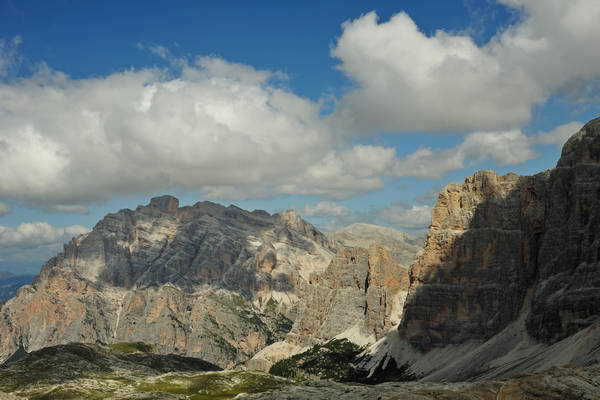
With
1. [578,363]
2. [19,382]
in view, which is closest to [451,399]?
[578,363]

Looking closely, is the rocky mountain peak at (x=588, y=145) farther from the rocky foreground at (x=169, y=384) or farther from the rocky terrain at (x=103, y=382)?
the rocky terrain at (x=103, y=382)

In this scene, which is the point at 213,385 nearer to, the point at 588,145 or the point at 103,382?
the point at 103,382

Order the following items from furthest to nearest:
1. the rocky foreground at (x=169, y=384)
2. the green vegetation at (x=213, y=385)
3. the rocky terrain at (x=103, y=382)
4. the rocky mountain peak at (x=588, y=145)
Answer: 1. the rocky mountain peak at (x=588, y=145)
2. the green vegetation at (x=213, y=385)
3. the rocky terrain at (x=103, y=382)
4. the rocky foreground at (x=169, y=384)

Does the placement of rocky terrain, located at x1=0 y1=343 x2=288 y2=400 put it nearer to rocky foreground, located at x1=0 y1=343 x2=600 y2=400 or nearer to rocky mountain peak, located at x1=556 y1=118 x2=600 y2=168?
rocky foreground, located at x1=0 y1=343 x2=600 y2=400

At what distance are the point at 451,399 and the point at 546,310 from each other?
157441 millimetres

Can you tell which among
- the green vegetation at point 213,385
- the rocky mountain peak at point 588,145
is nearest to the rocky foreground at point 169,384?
the green vegetation at point 213,385

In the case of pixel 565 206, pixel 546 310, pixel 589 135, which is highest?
pixel 589 135

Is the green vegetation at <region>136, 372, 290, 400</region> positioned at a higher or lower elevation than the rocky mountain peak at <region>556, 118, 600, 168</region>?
lower

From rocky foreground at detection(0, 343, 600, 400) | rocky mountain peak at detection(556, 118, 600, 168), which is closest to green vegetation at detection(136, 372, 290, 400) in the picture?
rocky foreground at detection(0, 343, 600, 400)

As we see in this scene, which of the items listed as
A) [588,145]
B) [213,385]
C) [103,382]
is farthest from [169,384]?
[588,145]

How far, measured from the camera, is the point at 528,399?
2050 inches

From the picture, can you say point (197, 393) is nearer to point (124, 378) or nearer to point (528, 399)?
point (124, 378)

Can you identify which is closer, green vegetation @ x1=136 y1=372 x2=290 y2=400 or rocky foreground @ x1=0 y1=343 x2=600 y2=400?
rocky foreground @ x1=0 y1=343 x2=600 y2=400

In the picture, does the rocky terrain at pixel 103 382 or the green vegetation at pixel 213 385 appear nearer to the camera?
the rocky terrain at pixel 103 382
